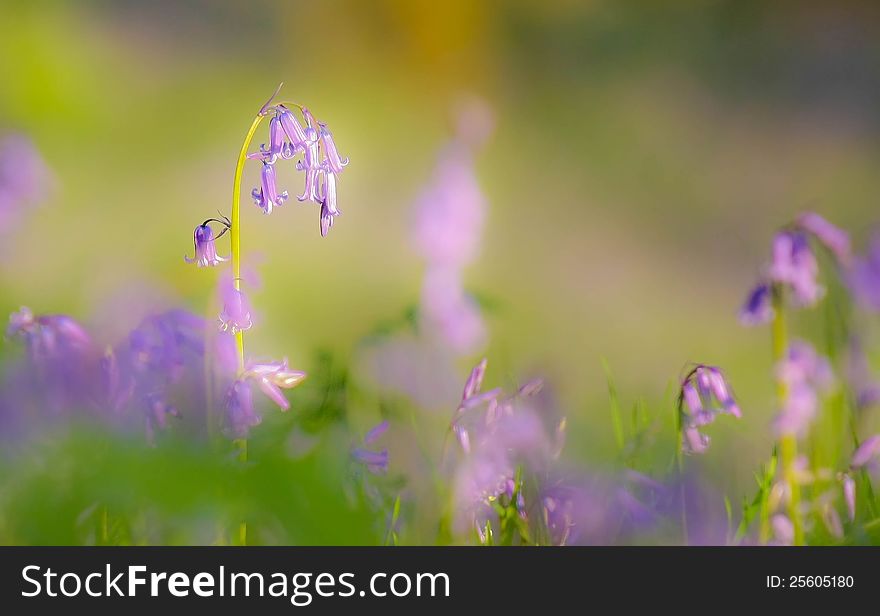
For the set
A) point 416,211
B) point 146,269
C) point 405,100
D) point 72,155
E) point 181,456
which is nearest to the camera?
point 181,456

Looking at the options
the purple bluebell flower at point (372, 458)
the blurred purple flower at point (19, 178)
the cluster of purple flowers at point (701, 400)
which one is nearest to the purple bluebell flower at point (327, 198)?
the purple bluebell flower at point (372, 458)

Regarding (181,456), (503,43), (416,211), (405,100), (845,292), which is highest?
(503,43)

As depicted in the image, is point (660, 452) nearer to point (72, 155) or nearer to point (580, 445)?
point (580, 445)

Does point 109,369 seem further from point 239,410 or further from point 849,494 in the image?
point 849,494

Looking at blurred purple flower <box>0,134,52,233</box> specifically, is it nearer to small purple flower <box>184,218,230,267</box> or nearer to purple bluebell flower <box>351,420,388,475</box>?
small purple flower <box>184,218,230,267</box>

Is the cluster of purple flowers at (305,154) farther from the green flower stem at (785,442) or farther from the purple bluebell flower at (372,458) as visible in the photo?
the green flower stem at (785,442)

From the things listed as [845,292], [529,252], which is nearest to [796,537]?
[845,292]

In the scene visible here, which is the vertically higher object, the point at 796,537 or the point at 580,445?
the point at 580,445

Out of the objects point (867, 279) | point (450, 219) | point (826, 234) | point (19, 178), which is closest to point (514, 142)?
point (450, 219)
